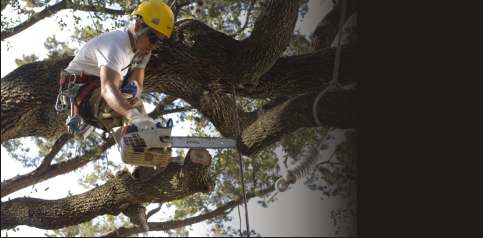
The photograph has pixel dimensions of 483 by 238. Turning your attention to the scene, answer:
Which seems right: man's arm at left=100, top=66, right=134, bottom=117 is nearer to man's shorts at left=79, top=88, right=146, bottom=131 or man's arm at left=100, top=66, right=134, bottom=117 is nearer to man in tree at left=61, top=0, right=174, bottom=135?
man in tree at left=61, top=0, right=174, bottom=135

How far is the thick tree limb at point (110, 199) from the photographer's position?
15.9 feet

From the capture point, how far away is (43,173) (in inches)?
368

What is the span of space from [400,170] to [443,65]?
63cm

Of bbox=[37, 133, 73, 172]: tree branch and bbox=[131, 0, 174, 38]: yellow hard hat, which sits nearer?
bbox=[131, 0, 174, 38]: yellow hard hat

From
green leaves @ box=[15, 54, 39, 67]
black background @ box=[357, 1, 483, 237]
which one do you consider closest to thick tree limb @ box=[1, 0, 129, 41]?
green leaves @ box=[15, 54, 39, 67]

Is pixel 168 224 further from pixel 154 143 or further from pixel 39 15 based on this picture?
pixel 154 143

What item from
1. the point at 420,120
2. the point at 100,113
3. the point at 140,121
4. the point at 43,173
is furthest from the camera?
the point at 43,173

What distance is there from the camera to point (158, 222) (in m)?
9.84

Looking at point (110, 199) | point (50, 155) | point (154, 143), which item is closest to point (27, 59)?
point (50, 155)

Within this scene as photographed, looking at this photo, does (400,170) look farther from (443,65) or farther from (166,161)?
(166,161)

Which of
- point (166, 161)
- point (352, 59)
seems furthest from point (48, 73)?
point (352, 59)

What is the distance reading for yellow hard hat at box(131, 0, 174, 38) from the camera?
3.93m

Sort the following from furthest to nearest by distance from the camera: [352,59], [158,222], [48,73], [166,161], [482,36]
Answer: [158,222] → [48,73] → [352,59] → [166,161] → [482,36]

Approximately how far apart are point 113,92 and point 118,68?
0.66 feet
